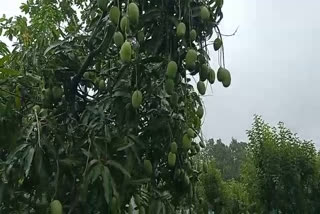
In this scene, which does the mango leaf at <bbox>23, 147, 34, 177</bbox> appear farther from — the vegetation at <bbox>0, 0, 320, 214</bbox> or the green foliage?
the green foliage

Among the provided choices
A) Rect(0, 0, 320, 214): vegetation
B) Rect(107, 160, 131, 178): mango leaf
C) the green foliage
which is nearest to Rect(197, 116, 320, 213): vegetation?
the green foliage

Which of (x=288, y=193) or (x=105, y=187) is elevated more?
(x=288, y=193)

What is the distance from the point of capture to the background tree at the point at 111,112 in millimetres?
2053

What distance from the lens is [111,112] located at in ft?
7.54

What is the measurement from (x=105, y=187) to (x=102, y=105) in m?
0.46

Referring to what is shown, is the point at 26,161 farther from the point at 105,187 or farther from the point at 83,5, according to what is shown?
the point at 83,5

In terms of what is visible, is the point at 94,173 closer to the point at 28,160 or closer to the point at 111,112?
the point at 28,160

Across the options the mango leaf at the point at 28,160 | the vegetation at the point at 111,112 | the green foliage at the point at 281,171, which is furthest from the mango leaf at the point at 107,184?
the green foliage at the point at 281,171

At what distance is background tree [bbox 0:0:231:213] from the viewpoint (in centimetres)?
205

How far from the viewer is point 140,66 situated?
2240mm

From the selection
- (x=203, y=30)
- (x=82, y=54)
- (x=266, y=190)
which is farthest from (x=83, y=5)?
(x=266, y=190)

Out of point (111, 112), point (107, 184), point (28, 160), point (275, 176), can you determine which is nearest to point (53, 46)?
point (111, 112)

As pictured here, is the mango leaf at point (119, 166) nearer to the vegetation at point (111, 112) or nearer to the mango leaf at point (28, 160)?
the vegetation at point (111, 112)

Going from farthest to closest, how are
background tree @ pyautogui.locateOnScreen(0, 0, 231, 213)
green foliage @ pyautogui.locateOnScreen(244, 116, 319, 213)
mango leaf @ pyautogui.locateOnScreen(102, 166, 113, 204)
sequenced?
green foliage @ pyautogui.locateOnScreen(244, 116, 319, 213), background tree @ pyautogui.locateOnScreen(0, 0, 231, 213), mango leaf @ pyautogui.locateOnScreen(102, 166, 113, 204)
